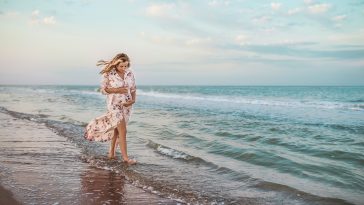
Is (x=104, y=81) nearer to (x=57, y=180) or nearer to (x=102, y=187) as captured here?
(x=57, y=180)

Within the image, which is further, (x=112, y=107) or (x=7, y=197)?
(x=112, y=107)

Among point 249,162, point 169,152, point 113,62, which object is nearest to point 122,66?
point 113,62

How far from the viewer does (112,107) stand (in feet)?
21.9

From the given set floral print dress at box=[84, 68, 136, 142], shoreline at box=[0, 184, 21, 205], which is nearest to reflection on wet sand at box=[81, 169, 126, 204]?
shoreline at box=[0, 184, 21, 205]

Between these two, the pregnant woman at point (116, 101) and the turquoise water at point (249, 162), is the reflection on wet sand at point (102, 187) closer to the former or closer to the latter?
the turquoise water at point (249, 162)

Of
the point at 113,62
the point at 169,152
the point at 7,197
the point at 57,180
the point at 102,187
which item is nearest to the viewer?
the point at 7,197

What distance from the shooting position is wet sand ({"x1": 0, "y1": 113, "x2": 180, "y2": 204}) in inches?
167

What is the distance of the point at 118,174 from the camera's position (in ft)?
18.6

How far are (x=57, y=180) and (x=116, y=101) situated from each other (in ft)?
6.67

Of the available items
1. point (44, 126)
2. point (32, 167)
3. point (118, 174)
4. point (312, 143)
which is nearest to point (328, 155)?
point (312, 143)

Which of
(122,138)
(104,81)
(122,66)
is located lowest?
(122,138)

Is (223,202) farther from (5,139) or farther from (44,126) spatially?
(44,126)

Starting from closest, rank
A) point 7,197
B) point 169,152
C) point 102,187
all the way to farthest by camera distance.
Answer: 1. point 7,197
2. point 102,187
3. point 169,152

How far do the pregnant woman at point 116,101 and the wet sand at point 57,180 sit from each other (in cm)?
67
